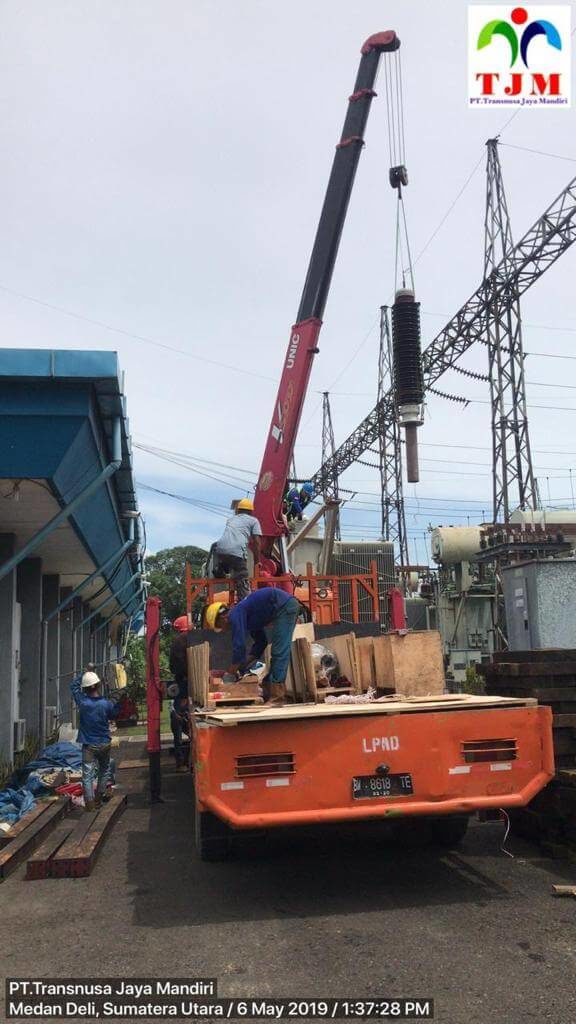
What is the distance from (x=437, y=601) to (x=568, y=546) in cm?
1433

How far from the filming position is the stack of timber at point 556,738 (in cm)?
672

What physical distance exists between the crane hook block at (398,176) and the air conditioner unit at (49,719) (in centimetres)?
1115

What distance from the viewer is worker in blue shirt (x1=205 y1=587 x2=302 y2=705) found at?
280 inches

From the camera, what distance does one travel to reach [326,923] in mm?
5336

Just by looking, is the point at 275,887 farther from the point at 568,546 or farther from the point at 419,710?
the point at 568,546

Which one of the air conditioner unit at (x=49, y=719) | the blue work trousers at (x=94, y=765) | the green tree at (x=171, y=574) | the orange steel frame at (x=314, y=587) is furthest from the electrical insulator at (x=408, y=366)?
the green tree at (x=171, y=574)

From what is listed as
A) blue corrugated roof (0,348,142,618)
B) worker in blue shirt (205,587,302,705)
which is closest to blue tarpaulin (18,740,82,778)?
blue corrugated roof (0,348,142,618)

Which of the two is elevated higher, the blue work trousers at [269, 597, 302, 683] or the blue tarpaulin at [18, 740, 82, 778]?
the blue work trousers at [269, 597, 302, 683]

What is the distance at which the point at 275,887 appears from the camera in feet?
20.6

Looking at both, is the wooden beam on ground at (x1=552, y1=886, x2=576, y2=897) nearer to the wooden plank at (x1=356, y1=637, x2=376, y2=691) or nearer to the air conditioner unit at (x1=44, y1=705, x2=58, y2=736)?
the wooden plank at (x1=356, y1=637, x2=376, y2=691)

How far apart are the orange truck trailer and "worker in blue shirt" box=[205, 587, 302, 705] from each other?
4.31 feet

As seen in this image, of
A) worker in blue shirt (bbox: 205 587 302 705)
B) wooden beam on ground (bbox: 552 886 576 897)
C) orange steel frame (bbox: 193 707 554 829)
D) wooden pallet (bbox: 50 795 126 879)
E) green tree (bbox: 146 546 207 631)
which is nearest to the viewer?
orange steel frame (bbox: 193 707 554 829)

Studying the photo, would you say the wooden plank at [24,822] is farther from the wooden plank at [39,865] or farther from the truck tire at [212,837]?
the truck tire at [212,837]

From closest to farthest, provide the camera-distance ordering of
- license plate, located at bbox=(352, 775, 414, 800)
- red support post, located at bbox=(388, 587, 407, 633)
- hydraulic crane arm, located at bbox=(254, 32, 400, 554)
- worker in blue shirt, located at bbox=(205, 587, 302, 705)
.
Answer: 1. license plate, located at bbox=(352, 775, 414, 800)
2. worker in blue shirt, located at bbox=(205, 587, 302, 705)
3. red support post, located at bbox=(388, 587, 407, 633)
4. hydraulic crane arm, located at bbox=(254, 32, 400, 554)
